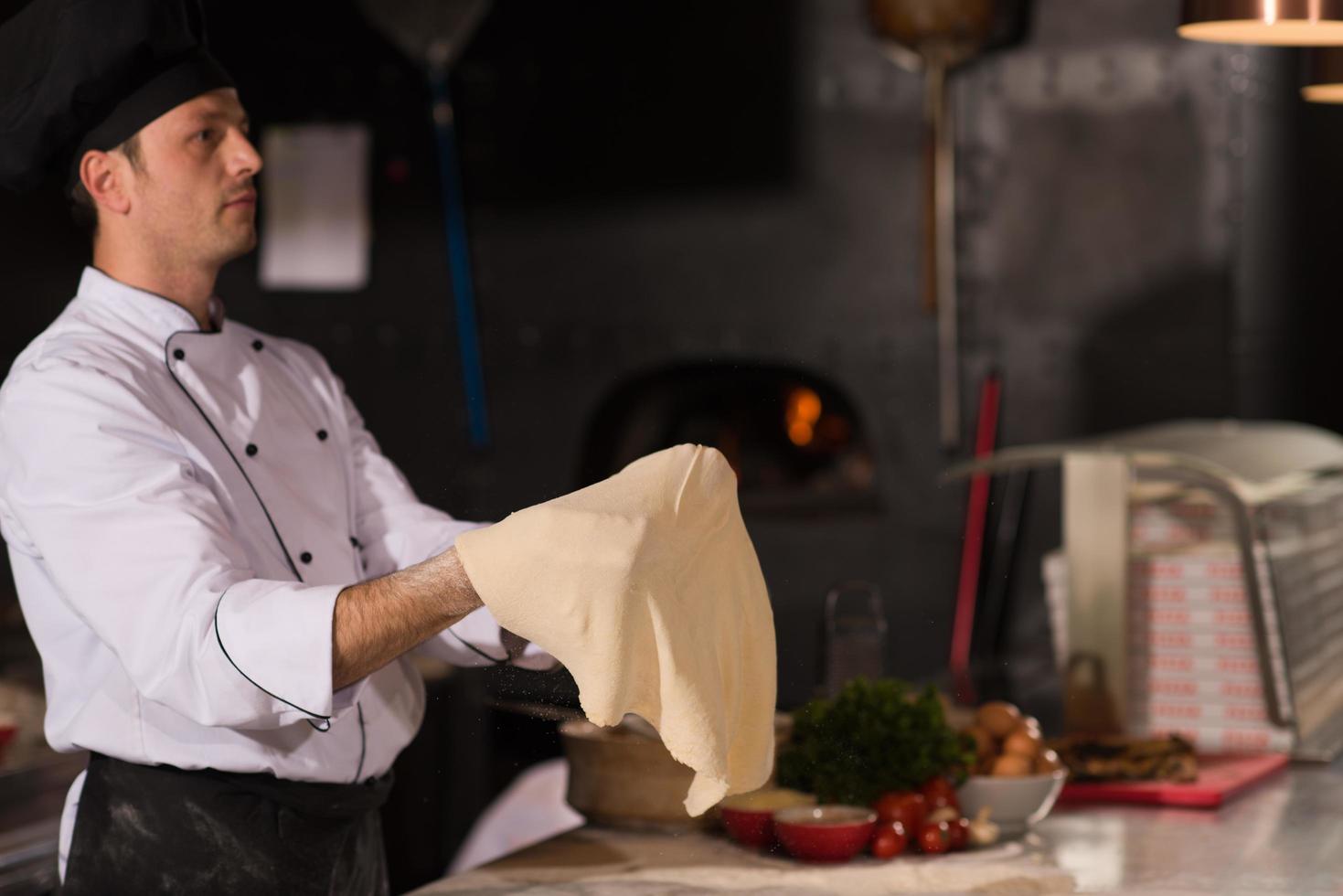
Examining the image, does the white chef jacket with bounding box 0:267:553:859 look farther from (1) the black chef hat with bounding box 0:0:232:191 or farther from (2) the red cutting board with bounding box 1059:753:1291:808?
(2) the red cutting board with bounding box 1059:753:1291:808

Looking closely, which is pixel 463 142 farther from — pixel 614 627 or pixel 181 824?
pixel 614 627

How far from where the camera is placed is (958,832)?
2.15 metres

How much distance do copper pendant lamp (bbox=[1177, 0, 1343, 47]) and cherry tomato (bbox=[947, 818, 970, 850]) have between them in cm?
107

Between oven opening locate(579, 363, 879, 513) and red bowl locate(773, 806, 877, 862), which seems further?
oven opening locate(579, 363, 879, 513)

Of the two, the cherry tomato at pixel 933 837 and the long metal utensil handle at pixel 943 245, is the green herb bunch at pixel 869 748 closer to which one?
the cherry tomato at pixel 933 837

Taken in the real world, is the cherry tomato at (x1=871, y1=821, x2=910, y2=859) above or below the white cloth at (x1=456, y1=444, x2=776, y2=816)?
below

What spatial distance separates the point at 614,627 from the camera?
1486 millimetres

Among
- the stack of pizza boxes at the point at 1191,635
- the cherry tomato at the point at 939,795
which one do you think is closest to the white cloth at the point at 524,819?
the stack of pizza boxes at the point at 1191,635

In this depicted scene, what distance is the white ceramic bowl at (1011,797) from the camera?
223cm

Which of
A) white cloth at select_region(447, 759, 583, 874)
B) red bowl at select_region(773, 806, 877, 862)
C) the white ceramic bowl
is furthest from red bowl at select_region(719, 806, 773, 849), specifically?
white cloth at select_region(447, 759, 583, 874)

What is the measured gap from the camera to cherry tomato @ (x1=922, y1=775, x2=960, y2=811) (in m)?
2.16

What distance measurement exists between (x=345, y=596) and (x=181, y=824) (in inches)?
18.8

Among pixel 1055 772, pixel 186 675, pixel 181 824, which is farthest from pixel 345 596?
pixel 1055 772

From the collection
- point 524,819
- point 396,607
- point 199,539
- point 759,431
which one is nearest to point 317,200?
point 759,431
